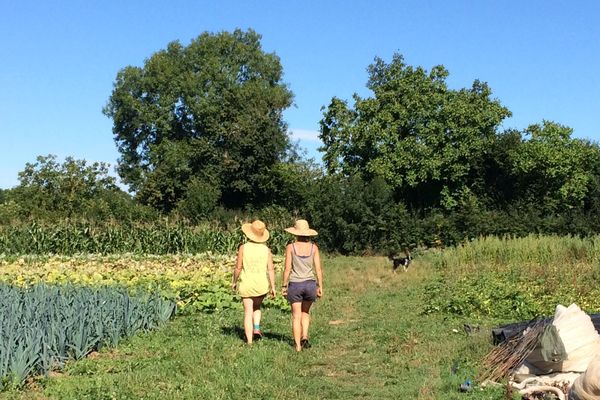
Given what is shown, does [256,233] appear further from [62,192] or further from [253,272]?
[62,192]

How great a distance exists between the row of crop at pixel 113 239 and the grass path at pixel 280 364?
16540 mm

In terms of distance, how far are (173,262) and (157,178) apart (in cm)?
2908

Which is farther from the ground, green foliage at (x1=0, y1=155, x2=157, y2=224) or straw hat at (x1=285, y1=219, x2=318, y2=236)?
green foliage at (x1=0, y1=155, x2=157, y2=224)

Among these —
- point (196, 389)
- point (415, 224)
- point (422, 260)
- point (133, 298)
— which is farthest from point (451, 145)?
point (196, 389)

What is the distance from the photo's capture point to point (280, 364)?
7.70 m

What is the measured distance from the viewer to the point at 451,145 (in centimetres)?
3869

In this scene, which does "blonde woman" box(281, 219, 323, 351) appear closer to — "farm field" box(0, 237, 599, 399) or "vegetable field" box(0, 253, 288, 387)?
"farm field" box(0, 237, 599, 399)

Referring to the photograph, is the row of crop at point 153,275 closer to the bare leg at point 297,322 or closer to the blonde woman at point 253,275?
the blonde woman at point 253,275

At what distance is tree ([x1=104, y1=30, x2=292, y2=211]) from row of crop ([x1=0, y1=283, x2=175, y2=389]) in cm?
3273

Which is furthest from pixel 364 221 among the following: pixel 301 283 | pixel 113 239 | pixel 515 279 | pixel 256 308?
pixel 301 283

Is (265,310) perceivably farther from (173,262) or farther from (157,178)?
(157,178)

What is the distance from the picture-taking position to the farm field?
21.3ft

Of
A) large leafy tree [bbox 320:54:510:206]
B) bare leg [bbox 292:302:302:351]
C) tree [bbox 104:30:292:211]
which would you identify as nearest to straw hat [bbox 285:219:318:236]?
bare leg [bbox 292:302:302:351]

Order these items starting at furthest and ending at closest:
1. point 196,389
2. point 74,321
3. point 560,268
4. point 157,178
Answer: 1. point 157,178
2. point 560,268
3. point 74,321
4. point 196,389
